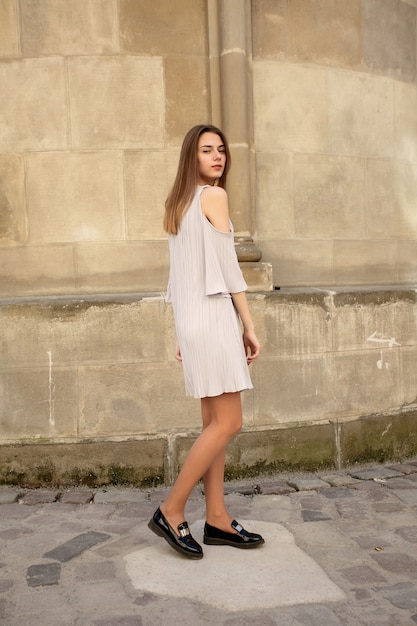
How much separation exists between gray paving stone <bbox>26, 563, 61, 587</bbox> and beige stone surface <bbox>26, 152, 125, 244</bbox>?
2366mm

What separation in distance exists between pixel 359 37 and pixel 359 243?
1.62m

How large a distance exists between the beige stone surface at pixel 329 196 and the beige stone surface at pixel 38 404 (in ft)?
6.85

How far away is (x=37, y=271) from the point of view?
482 centimetres

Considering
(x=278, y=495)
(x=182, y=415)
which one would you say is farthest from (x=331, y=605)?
(x=182, y=415)

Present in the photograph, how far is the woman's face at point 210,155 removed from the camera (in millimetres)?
3195

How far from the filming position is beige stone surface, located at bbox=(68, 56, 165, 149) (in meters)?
4.77

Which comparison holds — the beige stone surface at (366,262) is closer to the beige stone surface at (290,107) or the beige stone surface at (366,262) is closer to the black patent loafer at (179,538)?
the beige stone surface at (290,107)

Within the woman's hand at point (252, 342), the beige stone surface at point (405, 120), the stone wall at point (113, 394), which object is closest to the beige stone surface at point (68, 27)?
the stone wall at point (113, 394)

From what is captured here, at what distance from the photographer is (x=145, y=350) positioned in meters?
4.56

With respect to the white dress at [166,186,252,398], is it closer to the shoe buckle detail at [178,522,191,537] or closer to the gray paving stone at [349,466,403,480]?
the shoe buckle detail at [178,522,191,537]

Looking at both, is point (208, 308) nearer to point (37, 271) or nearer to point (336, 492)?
point (336, 492)

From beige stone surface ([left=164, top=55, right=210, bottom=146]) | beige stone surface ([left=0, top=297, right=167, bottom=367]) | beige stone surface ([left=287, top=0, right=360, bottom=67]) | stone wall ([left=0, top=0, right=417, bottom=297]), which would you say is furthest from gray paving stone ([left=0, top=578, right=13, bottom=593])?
beige stone surface ([left=287, top=0, right=360, bottom=67])

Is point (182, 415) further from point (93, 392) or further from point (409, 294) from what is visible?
point (409, 294)

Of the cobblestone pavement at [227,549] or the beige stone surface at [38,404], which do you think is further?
the beige stone surface at [38,404]
